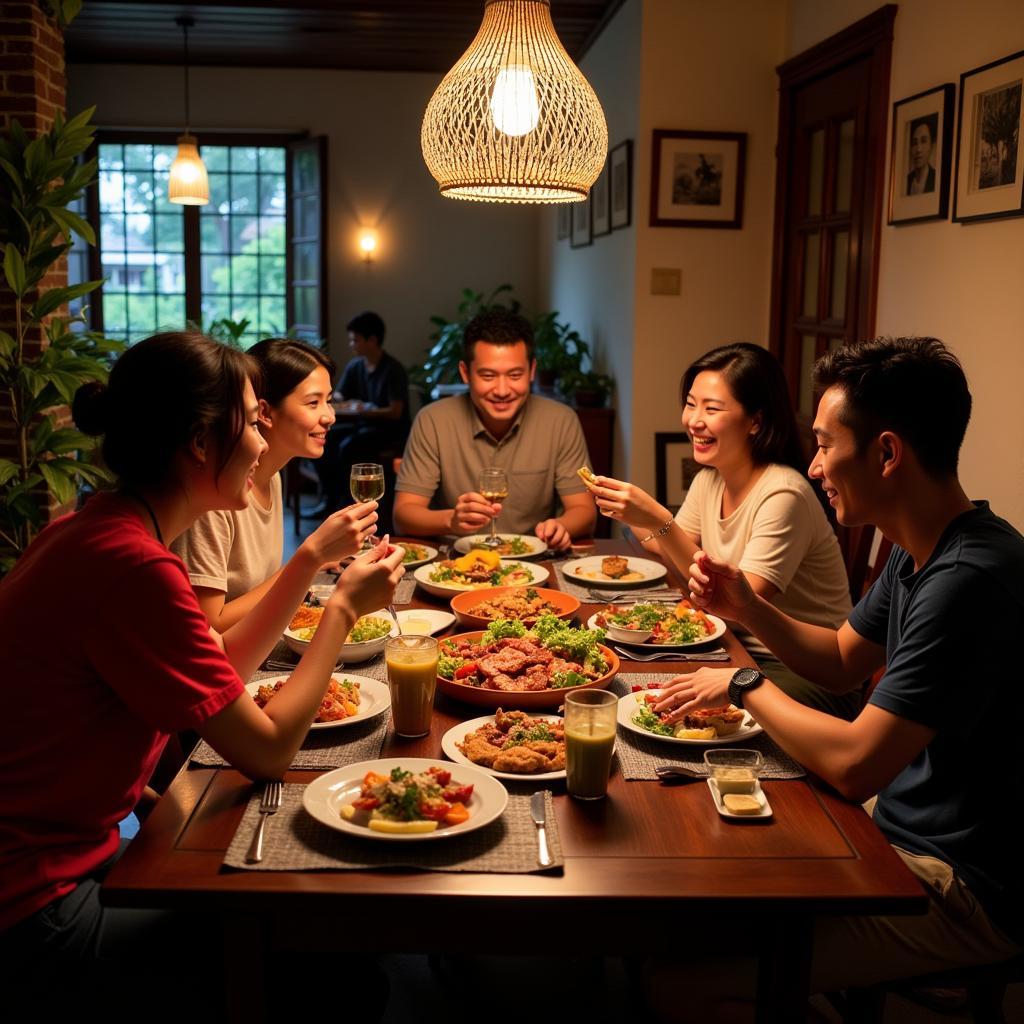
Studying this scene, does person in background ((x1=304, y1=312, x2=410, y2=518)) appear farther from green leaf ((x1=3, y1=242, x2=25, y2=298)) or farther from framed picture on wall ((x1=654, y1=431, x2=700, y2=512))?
green leaf ((x1=3, y1=242, x2=25, y2=298))

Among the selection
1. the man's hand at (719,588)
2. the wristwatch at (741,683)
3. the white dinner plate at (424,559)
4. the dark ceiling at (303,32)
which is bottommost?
the white dinner plate at (424,559)

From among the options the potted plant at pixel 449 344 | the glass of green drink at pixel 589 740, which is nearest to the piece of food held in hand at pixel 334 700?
the glass of green drink at pixel 589 740

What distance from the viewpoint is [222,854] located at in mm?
1296

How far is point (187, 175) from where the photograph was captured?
642cm

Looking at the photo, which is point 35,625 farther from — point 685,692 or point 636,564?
point 636,564

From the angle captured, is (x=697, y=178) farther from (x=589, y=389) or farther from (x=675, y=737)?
(x=675, y=737)

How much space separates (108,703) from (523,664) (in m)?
0.69

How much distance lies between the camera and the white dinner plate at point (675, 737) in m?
1.59

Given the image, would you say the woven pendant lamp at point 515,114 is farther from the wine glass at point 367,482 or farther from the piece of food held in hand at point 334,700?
the piece of food held in hand at point 334,700

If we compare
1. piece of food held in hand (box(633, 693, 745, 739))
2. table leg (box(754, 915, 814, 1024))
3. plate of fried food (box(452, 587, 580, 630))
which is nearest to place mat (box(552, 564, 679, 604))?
plate of fried food (box(452, 587, 580, 630))

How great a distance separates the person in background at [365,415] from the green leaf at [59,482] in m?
2.87

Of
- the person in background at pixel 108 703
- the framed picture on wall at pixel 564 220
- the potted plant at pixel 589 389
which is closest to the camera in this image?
the person in background at pixel 108 703

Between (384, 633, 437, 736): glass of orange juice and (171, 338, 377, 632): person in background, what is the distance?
0.99 ft

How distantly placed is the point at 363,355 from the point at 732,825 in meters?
6.31
